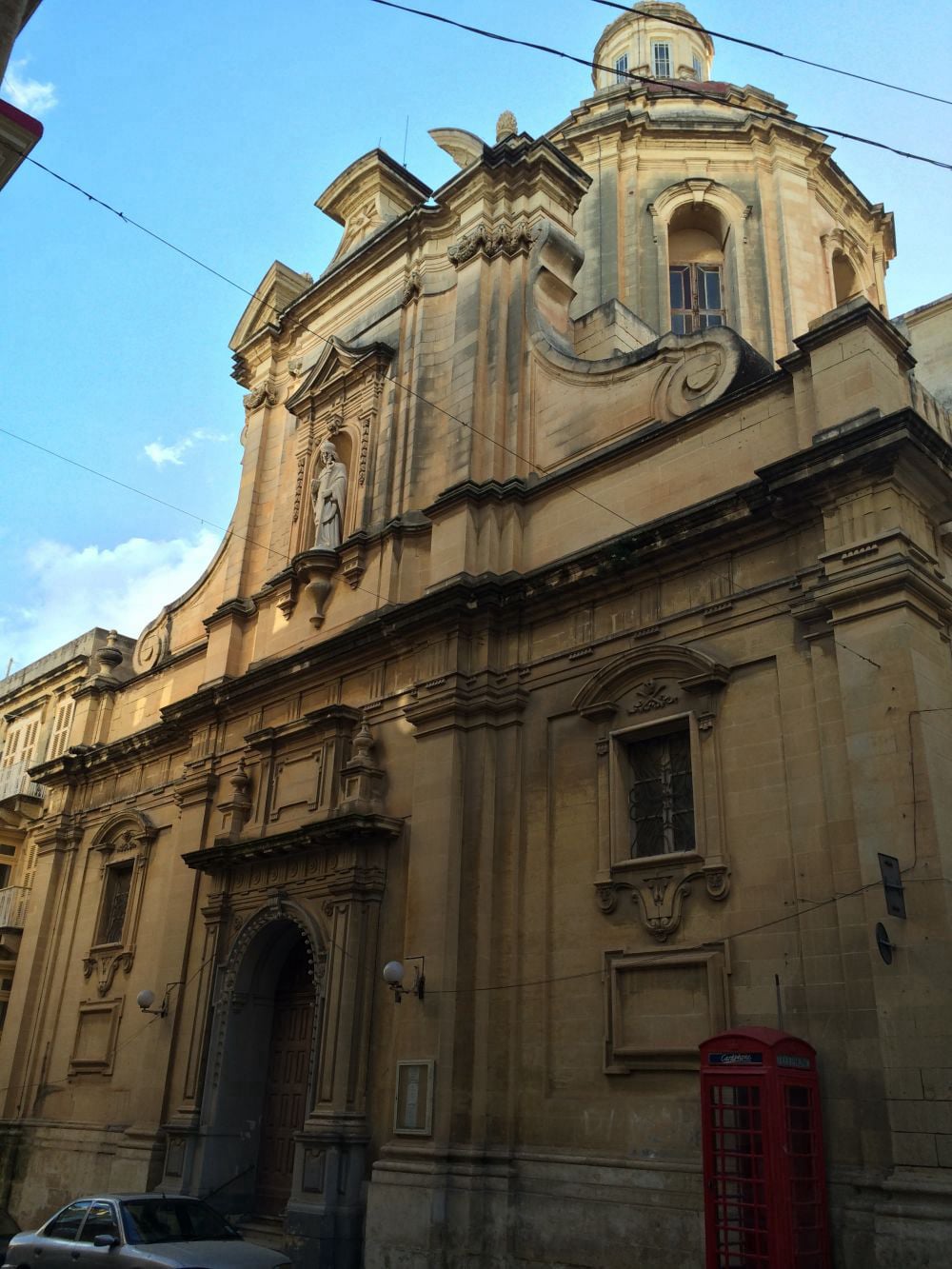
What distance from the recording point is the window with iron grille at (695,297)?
920 inches

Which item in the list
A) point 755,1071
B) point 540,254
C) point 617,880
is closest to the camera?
point 755,1071

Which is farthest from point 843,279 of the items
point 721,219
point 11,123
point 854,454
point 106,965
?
point 11,123

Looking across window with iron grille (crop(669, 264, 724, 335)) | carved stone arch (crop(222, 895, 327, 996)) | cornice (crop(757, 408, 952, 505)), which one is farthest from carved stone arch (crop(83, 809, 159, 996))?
window with iron grille (crop(669, 264, 724, 335))

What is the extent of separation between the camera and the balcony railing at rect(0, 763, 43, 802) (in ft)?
91.9

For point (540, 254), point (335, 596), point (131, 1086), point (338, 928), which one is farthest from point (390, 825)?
point (540, 254)

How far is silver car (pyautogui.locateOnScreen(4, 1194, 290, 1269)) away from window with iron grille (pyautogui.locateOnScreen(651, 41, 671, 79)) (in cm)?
2813

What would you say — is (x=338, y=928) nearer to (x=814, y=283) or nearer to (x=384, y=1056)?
(x=384, y=1056)

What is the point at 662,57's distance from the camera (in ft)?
96.4

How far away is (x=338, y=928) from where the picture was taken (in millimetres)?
15094

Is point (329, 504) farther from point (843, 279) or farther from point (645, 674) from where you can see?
point (843, 279)

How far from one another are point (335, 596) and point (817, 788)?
30.8 ft

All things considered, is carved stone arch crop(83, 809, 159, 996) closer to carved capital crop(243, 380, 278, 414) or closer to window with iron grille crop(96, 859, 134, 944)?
window with iron grille crop(96, 859, 134, 944)

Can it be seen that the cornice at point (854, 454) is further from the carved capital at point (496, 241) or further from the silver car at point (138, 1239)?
the silver car at point (138, 1239)

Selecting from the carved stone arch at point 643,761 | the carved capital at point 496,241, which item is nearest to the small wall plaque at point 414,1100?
the carved stone arch at point 643,761
